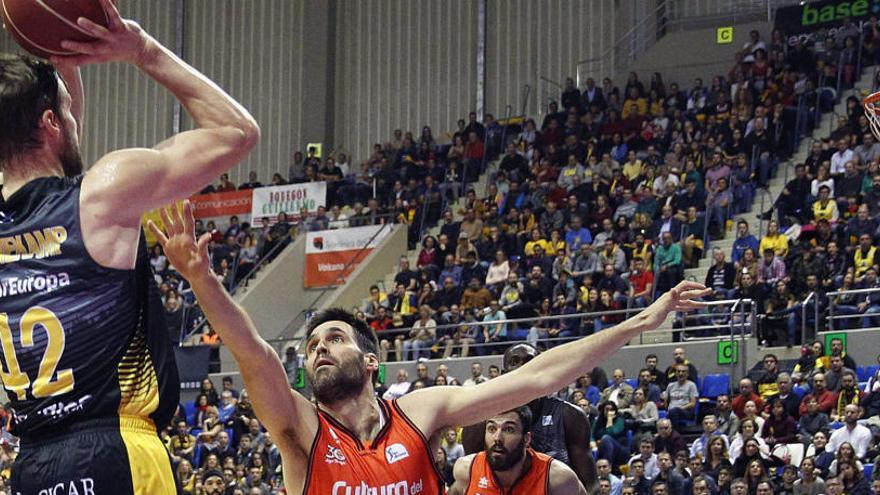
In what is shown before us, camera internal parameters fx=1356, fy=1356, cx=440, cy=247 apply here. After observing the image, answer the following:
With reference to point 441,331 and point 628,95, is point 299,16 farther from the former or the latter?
point 441,331

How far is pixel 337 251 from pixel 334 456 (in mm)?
23530

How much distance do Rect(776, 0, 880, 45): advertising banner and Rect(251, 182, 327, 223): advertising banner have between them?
10311mm

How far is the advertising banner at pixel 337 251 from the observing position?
28125mm

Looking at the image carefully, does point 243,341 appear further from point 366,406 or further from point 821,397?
point 821,397

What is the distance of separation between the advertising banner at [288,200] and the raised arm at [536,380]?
79.9 feet

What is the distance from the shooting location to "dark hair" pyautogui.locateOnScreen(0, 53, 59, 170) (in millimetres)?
3465

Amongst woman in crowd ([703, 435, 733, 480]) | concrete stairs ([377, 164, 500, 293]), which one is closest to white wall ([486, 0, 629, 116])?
concrete stairs ([377, 164, 500, 293])

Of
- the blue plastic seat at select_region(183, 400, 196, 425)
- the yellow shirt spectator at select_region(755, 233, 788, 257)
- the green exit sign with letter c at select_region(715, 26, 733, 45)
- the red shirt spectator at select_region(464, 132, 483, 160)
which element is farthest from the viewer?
the red shirt spectator at select_region(464, 132, 483, 160)

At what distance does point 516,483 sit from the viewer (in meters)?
7.31

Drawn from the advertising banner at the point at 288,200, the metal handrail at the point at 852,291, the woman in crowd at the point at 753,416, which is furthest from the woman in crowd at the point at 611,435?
the advertising banner at the point at 288,200

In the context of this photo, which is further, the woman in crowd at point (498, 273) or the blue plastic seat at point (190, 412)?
the woman in crowd at point (498, 273)

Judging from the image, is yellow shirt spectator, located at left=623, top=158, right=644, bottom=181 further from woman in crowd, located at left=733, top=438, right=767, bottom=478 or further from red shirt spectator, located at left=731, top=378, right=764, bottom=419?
woman in crowd, located at left=733, top=438, right=767, bottom=478

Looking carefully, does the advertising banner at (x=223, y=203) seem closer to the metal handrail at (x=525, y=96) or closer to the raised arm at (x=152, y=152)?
the metal handrail at (x=525, y=96)

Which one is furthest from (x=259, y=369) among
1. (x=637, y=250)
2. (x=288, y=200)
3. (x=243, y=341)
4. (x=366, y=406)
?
(x=288, y=200)
